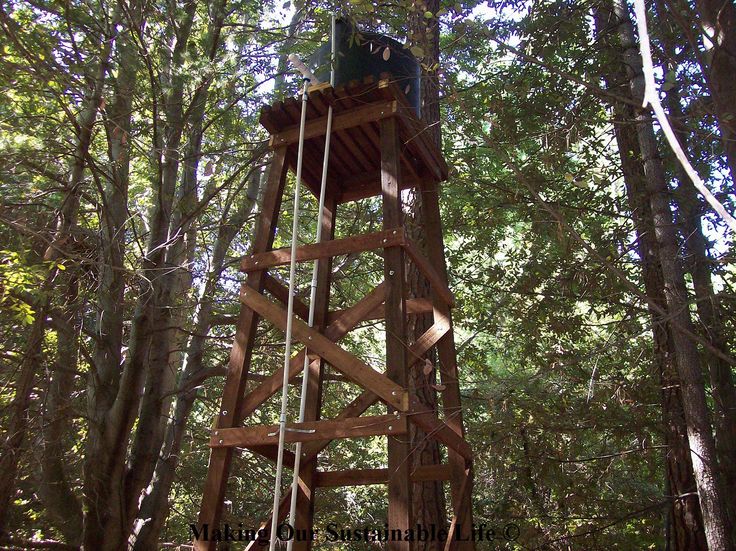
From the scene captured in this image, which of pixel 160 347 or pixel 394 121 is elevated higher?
pixel 394 121

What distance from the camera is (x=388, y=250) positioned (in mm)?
3842

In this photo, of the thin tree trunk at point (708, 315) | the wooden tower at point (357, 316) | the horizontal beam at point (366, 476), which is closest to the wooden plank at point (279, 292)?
the wooden tower at point (357, 316)

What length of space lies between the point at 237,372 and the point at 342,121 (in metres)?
1.82

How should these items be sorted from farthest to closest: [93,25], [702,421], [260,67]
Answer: [260,67] < [93,25] < [702,421]

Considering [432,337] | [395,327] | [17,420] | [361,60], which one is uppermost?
[361,60]

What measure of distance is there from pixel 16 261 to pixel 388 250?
8.75 feet

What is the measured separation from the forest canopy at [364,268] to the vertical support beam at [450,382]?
0.70 meters

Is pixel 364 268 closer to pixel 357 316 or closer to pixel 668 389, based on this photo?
pixel 668 389

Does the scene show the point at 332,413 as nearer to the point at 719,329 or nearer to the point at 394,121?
the point at 719,329

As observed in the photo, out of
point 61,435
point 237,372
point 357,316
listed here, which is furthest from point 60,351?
point 357,316

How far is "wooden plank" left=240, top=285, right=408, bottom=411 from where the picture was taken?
3.45 meters

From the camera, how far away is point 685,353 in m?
5.58

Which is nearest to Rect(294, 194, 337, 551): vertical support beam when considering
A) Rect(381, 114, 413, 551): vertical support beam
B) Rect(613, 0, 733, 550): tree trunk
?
Rect(381, 114, 413, 551): vertical support beam

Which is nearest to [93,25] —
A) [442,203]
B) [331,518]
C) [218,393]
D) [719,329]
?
[442,203]
